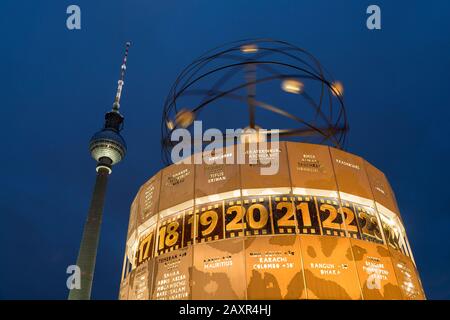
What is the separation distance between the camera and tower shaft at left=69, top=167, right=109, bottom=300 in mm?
59719

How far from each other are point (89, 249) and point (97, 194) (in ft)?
40.3

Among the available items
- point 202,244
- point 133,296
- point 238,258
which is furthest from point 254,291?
point 133,296

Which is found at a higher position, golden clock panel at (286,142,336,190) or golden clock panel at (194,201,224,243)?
golden clock panel at (286,142,336,190)

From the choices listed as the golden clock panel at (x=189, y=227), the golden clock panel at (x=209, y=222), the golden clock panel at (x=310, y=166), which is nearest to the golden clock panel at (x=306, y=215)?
the golden clock panel at (x=310, y=166)

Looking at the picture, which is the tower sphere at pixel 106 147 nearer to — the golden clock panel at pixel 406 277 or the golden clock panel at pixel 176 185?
the golden clock panel at pixel 176 185

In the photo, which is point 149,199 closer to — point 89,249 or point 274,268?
point 274,268

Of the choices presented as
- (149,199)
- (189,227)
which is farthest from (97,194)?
(189,227)

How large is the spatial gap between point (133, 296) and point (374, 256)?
1080 centimetres

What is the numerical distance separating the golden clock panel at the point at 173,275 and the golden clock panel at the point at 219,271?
0.37m

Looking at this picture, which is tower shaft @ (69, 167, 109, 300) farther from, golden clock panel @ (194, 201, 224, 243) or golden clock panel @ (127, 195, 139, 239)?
golden clock panel @ (194, 201, 224, 243)

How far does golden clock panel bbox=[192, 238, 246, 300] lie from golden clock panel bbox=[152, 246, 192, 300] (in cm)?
37

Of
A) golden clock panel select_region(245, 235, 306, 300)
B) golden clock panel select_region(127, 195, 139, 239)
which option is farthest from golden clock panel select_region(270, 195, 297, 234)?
golden clock panel select_region(127, 195, 139, 239)

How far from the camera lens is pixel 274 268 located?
13.4 metres
